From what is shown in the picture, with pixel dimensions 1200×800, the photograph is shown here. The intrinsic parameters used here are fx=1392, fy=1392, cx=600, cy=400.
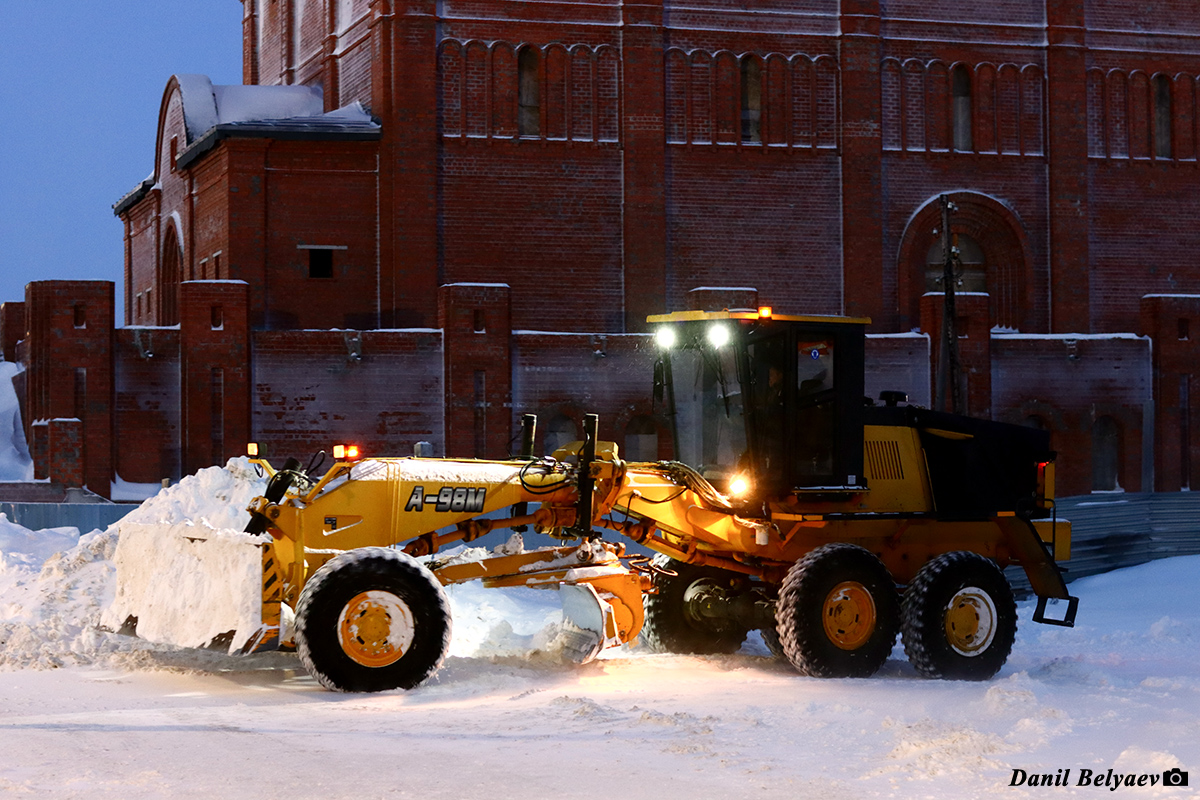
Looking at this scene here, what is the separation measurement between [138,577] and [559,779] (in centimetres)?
509

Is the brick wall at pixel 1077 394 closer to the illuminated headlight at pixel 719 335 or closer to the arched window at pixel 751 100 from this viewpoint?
the arched window at pixel 751 100

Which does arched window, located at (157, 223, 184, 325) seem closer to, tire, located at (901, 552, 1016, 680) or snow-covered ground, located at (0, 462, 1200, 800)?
snow-covered ground, located at (0, 462, 1200, 800)

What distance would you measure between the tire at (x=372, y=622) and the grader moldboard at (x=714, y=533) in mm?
14

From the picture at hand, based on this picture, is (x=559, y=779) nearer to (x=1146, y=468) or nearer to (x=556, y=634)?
(x=556, y=634)

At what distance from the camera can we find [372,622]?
9.52m

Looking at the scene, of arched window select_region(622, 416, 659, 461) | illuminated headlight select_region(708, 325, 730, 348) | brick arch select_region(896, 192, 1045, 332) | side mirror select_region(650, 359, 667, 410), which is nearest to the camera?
illuminated headlight select_region(708, 325, 730, 348)

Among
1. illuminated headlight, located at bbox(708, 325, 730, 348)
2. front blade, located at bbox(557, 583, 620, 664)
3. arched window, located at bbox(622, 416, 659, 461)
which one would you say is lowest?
front blade, located at bbox(557, 583, 620, 664)

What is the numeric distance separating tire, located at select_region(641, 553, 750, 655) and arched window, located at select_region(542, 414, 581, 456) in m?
15.2

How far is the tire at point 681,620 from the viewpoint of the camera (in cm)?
1217

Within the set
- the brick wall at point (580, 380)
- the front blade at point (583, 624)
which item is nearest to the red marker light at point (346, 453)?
the front blade at point (583, 624)

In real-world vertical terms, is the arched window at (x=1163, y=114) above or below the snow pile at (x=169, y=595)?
above

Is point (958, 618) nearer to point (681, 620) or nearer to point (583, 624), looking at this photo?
point (681, 620)

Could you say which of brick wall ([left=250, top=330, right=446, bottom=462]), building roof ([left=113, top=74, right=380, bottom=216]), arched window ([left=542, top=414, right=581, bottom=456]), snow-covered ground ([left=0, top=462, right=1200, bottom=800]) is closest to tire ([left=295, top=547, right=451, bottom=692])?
snow-covered ground ([left=0, top=462, right=1200, bottom=800])

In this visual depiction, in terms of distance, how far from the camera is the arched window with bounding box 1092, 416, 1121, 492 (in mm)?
30969
